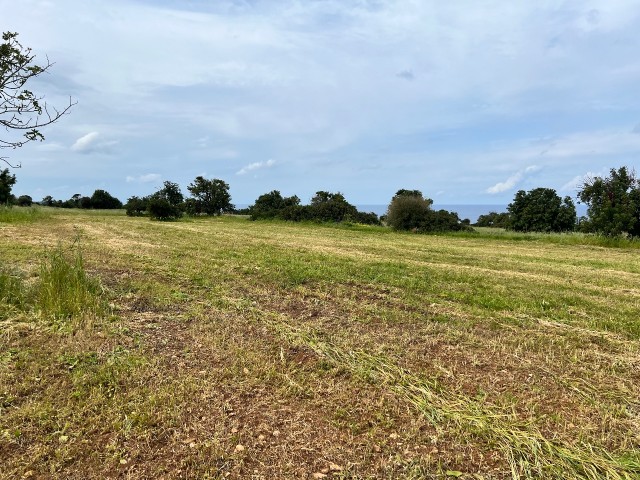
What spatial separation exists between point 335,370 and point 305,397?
1.59 feet

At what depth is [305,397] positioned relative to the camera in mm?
3381

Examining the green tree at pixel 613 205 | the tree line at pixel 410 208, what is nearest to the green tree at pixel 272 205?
the tree line at pixel 410 208

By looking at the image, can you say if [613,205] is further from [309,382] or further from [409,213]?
[309,382]

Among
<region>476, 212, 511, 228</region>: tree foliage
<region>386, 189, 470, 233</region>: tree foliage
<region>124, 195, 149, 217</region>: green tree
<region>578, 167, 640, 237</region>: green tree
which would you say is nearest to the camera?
<region>578, 167, 640, 237</region>: green tree

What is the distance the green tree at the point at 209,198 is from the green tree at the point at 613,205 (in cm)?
3192

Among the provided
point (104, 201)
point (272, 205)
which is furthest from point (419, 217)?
point (104, 201)

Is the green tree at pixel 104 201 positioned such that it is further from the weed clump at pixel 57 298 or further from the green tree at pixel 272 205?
the weed clump at pixel 57 298

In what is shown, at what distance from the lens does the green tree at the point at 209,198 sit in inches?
1726

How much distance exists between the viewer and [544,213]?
40.6 metres

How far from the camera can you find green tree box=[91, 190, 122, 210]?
179ft

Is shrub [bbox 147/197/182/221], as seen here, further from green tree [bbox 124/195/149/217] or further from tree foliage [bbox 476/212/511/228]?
tree foliage [bbox 476/212/511/228]

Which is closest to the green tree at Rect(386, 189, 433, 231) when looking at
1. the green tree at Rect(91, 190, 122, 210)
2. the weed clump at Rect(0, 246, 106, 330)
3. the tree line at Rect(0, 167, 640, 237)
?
the tree line at Rect(0, 167, 640, 237)

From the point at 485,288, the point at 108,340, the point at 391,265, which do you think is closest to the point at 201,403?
the point at 108,340

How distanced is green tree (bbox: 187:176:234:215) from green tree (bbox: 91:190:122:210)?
695 inches
